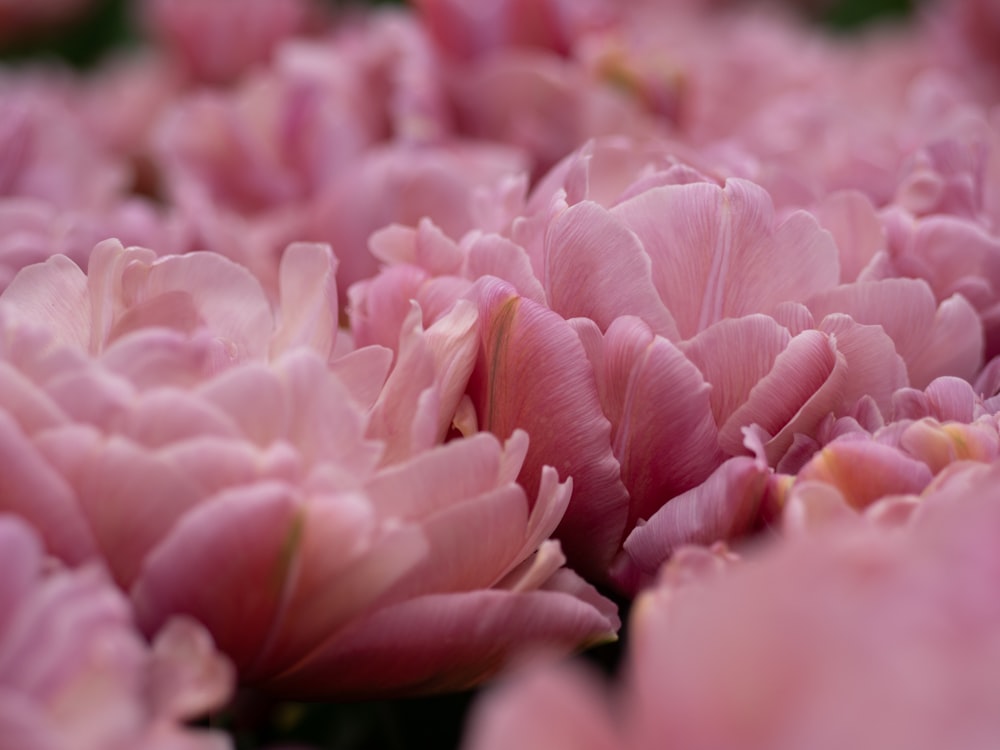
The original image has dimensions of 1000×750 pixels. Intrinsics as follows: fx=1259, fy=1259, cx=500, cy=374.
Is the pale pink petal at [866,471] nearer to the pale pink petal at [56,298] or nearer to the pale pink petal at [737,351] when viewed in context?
the pale pink petal at [737,351]

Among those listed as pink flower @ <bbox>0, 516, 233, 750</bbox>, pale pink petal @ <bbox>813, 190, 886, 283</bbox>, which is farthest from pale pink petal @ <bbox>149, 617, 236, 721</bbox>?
pale pink petal @ <bbox>813, 190, 886, 283</bbox>

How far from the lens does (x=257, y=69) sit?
712mm

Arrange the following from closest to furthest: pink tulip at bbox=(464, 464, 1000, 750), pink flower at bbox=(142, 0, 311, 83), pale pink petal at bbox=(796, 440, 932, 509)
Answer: pink tulip at bbox=(464, 464, 1000, 750) < pale pink petal at bbox=(796, 440, 932, 509) < pink flower at bbox=(142, 0, 311, 83)

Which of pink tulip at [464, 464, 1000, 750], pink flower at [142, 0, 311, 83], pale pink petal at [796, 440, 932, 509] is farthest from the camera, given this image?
pink flower at [142, 0, 311, 83]

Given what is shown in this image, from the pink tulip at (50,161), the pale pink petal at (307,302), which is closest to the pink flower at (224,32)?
the pink tulip at (50,161)

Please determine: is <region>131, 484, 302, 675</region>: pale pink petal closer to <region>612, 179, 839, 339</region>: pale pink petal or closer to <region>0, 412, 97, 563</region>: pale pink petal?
<region>0, 412, 97, 563</region>: pale pink petal

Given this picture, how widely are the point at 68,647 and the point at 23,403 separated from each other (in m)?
0.06

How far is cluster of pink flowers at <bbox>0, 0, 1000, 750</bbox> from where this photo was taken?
0.18 meters

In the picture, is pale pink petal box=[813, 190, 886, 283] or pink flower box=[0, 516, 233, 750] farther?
pale pink petal box=[813, 190, 886, 283]

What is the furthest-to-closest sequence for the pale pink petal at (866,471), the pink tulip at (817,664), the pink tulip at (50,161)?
the pink tulip at (50,161), the pale pink petal at (866,471), the pink tulip at (817,664)

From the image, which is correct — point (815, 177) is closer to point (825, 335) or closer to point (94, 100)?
point (825, 335)

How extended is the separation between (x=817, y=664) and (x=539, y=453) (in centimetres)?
13

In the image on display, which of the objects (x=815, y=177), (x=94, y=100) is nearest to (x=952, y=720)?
(x=815, y=177)

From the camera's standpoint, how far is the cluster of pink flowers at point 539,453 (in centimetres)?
18
